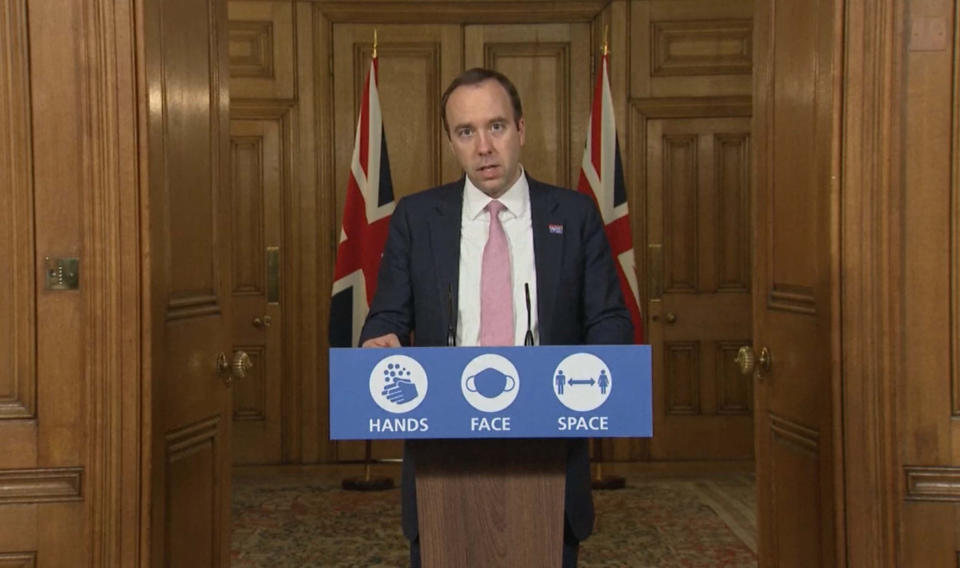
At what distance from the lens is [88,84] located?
89.3 inches

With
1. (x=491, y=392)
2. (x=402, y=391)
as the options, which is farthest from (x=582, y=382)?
(x=402, y=391)

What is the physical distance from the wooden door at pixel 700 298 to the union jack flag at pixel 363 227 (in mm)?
1658

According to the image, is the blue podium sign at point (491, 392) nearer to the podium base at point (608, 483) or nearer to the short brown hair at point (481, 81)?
the short brown hair at point (481, 81)

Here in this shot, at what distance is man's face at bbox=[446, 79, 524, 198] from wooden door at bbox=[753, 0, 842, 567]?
73cm

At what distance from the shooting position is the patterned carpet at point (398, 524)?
4301 mm

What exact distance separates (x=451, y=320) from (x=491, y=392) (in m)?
0.38

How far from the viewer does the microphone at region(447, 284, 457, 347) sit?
2.05m

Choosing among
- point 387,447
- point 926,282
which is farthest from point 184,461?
point 387,447

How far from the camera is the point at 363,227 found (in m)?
5.12

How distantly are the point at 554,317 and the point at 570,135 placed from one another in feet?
12.8

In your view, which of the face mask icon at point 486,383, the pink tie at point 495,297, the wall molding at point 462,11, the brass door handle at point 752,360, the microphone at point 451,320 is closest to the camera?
the face mask icon at point 486,383

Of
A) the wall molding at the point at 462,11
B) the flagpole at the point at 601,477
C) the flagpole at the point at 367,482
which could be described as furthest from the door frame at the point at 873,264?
the wall molding at the point at 462,11

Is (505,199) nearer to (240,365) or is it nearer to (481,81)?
(481,81)

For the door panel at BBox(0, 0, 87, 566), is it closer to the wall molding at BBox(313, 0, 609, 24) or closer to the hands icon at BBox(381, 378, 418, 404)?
the hands icon at BBox(381, 378, 418, 404)
